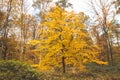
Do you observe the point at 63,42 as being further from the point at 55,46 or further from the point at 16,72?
the point at 16,72

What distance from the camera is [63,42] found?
56.0 ft

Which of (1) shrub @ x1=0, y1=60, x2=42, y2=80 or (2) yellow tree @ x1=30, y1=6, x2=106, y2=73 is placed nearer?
(1) shrub @ x1=0, y1=60, x2=42, y2=80

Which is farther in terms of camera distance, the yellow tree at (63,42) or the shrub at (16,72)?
the yellow tree at (63,42)

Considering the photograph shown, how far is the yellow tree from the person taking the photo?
17.1 metres

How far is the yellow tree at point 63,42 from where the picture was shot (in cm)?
1706

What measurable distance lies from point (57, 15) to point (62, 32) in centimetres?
169

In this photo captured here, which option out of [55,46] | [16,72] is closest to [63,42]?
[55,46]

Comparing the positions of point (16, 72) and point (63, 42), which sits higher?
point (63, 42)

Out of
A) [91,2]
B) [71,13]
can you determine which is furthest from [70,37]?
[91,2]

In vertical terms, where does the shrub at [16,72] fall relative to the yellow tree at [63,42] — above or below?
below

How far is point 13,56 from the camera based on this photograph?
30.4 metres

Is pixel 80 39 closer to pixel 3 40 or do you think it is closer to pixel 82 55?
pixel 82 55

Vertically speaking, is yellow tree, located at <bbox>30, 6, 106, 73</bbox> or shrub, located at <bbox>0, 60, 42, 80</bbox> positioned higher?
yellow tree, located at <bbox>30, 6, 106, 73</bbox>

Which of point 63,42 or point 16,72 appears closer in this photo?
point 16,72
